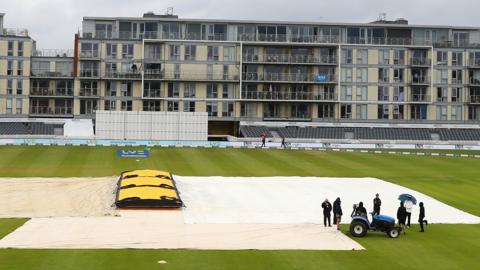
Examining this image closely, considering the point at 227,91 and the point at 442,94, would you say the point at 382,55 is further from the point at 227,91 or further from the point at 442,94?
the point at 227,91

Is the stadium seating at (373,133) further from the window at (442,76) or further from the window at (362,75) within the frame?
the window at (442,76)

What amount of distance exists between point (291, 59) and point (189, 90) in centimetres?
1795

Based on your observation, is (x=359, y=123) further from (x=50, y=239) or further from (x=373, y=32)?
(x=50, y=239)

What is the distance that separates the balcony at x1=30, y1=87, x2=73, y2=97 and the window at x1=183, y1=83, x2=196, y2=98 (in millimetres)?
19140

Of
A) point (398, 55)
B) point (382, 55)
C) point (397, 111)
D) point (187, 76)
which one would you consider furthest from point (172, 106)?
point (398, 55)

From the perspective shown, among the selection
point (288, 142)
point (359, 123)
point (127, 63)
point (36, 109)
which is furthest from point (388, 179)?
point (36, 109)

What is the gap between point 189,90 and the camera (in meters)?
113

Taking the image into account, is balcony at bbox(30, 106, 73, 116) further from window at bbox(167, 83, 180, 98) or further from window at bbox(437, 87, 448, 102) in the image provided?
window at bbox(437, 87, 448, 102)

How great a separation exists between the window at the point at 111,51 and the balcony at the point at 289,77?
71.8 ft

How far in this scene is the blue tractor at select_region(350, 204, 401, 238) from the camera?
1287 inches

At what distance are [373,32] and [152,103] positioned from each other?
1587 inches

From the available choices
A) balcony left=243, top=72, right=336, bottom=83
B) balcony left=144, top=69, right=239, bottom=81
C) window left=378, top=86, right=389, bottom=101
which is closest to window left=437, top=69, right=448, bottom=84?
window left=378, top=86, right=389, bottom=101

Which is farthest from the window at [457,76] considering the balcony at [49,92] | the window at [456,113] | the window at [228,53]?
the balcony at [49,92]

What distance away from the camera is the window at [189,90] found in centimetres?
11325
